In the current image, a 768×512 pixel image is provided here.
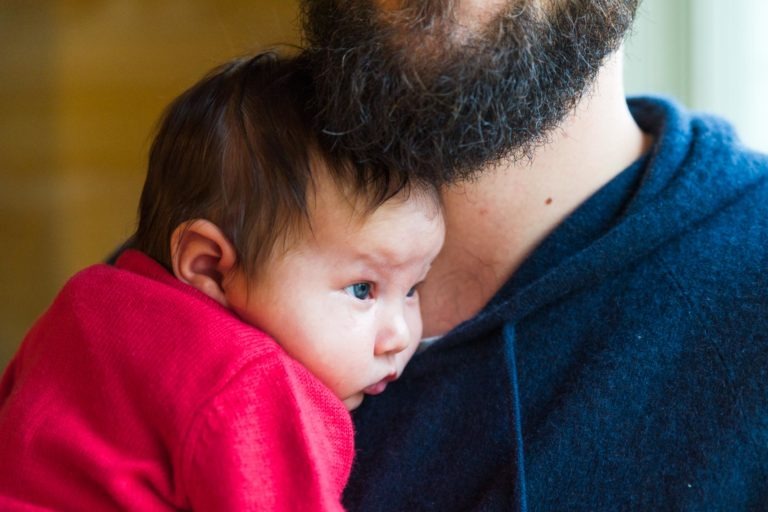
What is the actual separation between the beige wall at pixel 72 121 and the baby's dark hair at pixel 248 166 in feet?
5.51

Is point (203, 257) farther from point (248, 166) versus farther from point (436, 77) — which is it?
point (436, 77)

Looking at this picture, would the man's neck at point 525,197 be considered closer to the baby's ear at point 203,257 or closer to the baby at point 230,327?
the baby at point 230,327

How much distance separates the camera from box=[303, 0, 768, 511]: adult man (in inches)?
35.3

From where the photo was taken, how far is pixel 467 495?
98cm

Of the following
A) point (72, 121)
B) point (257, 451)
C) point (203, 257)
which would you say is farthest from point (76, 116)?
point (257, 451)

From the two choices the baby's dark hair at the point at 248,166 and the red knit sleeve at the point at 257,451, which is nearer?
the red knit sleeve at the point at 257,451

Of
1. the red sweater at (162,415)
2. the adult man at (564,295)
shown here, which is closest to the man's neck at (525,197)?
the adult man at (564,295)

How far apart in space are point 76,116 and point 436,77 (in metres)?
2.05

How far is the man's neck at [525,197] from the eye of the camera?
3.68 ft

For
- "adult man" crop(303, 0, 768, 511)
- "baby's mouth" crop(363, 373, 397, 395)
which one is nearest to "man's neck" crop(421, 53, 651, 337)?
"adult man" crop(303, 0, 768, 511)

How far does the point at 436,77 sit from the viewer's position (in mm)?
938

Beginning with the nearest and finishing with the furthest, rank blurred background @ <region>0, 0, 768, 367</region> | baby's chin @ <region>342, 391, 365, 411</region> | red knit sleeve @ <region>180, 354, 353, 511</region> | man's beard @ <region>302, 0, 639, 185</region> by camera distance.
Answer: red knit sleeve @ <region>180, 354, 353, 511</region>, man's beard @ <region>302, 0, 639, 185</region>, baby's chin @ <region>342, 391, 365, 411</region>, blurred background @ <region>0, 0, 768, 367</region>

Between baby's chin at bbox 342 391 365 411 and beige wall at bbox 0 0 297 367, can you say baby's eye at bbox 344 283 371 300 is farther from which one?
beige wall at bbox 0 0 297 367

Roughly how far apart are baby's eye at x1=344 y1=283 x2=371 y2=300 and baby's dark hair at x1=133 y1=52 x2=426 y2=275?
0.09 m
